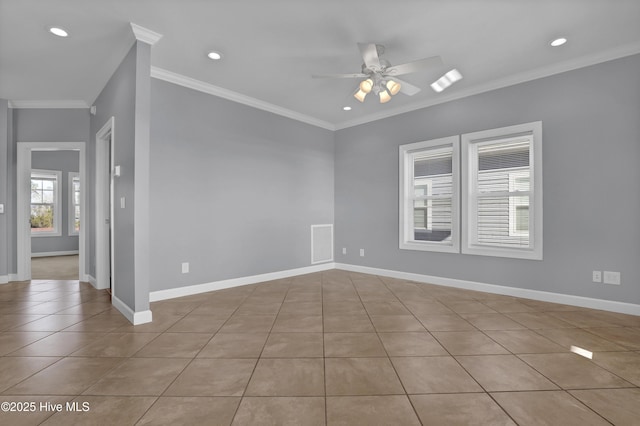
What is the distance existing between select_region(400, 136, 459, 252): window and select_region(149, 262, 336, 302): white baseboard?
171 centimetres

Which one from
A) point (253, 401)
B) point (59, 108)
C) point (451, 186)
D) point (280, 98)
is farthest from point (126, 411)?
point (59, 108)

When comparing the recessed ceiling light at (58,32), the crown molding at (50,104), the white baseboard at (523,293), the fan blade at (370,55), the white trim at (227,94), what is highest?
the crown molding at (50,104)

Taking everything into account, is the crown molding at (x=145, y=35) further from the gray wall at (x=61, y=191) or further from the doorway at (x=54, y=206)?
the gray wall at (x=61, y=191)

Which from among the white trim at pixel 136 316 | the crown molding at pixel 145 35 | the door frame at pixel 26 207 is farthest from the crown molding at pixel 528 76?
the door frame at pixel 26 207

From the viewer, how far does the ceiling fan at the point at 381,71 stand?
2.70m

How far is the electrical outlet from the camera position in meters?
3.23

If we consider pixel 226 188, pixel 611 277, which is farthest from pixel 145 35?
pixel 611 277

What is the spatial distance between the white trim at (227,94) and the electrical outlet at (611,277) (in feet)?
14.9

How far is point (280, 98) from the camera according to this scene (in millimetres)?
4566

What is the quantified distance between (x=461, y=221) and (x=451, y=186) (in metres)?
0.55

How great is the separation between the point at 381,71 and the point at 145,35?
2.29m

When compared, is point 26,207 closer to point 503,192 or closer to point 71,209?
point 71,209

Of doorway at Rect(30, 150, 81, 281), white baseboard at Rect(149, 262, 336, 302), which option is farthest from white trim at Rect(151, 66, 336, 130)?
doorway at Rect(30, 150, 81, 281)

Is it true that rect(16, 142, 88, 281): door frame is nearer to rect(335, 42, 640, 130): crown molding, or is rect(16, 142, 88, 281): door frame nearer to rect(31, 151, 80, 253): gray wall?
rect(31, 151, 80, 253): gray wall
